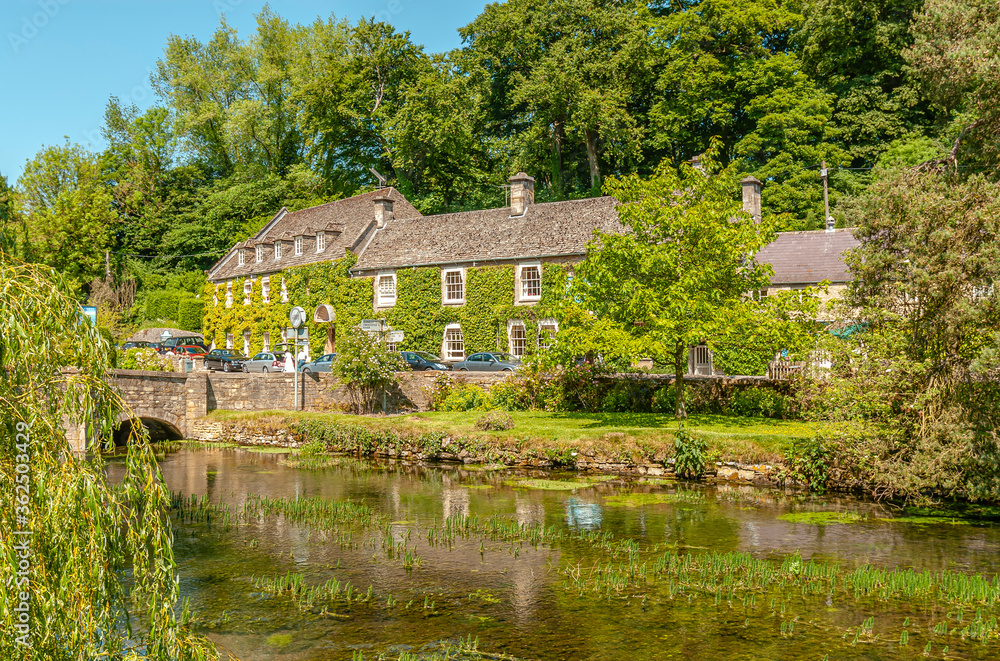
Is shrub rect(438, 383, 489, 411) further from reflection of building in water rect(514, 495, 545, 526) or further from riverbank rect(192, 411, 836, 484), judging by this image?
reflection of building in water rect(514, 495, 545, 526)

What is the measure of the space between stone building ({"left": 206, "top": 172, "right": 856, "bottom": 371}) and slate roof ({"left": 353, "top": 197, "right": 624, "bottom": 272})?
67 millimetres

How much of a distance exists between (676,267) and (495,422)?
26.1 ft

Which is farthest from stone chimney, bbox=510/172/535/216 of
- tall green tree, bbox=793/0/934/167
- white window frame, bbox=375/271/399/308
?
tall green tree, bbox=793/0/934/167

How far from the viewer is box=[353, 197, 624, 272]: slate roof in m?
40.2

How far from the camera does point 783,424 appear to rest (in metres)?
24.1

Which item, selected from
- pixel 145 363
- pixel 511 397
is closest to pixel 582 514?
pixel 511 397

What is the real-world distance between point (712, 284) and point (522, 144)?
3333cm

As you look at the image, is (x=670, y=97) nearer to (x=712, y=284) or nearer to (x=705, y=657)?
(x=712, y=284)

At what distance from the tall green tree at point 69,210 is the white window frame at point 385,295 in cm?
2757

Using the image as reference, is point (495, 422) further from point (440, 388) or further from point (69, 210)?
point (69, 210)

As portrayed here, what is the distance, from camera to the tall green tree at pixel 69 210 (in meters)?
58.7

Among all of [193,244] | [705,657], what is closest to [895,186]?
[705,657]

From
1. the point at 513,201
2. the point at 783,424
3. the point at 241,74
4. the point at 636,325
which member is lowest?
the point at 783,424

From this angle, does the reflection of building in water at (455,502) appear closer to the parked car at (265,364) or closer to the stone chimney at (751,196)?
the parked car at (265,364)
